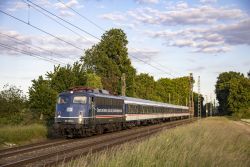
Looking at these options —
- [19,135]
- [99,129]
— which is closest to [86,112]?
[99,129]

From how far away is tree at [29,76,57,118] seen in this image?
3475cm

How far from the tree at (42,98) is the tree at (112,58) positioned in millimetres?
44274

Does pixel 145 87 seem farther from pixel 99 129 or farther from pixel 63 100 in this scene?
pixel 63 100

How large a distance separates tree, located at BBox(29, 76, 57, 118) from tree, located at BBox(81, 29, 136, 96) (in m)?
44.3

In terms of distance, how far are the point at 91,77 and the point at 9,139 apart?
37826 mm

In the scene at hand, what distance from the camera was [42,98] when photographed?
35.2m

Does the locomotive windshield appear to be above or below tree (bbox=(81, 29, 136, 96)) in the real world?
below

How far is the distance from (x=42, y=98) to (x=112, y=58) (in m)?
52.6

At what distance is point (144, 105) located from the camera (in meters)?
49.5

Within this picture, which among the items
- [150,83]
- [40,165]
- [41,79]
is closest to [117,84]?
[150,83]

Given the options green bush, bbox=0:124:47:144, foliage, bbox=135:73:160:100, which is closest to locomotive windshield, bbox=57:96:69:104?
green bush, bbox=0:124:47:144

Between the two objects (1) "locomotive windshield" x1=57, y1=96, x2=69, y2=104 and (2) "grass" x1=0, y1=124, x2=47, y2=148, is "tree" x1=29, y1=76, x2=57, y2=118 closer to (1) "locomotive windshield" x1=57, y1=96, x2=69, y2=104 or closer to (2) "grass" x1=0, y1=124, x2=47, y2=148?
(1) "locomotive windshield" x1=57, y1=96, x2=69, y2=104

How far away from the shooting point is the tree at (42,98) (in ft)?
114

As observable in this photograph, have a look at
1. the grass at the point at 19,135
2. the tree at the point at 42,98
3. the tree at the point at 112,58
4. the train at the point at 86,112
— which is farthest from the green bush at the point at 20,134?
the tree at the point at 112,58
